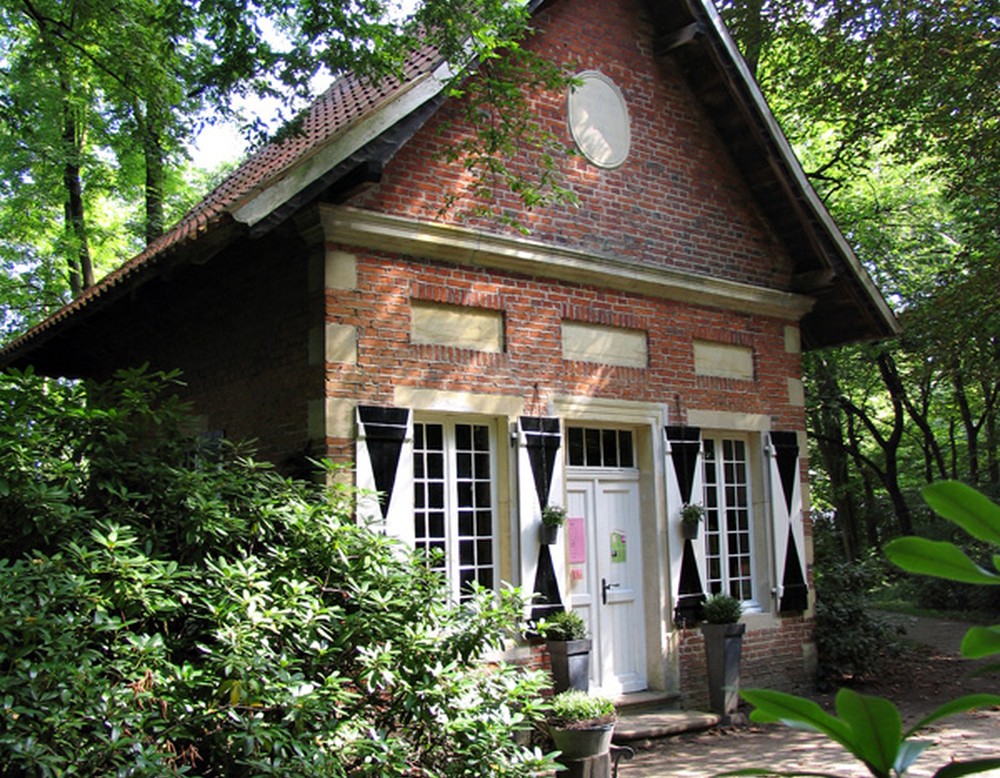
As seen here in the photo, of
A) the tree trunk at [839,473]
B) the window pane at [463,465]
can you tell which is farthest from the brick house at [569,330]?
the tree trunk at [839,473]

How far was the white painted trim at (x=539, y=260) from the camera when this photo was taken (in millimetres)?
8148

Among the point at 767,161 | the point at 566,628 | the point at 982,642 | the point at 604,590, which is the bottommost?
the point at 566,628

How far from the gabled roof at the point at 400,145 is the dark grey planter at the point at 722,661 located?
4.22 m

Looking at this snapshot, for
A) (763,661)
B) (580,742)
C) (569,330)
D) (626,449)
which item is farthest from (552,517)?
(763,661)

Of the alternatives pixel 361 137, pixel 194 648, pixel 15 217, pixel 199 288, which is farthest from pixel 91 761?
pixel 15 217

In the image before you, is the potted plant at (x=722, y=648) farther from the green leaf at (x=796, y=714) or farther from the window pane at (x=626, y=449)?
the green leaf at (x=796, y=714)

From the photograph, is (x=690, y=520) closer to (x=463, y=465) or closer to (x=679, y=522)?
(x=679, y=522)

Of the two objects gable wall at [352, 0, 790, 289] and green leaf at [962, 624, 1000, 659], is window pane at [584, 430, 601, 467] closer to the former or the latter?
gable wall at [352, 0, 790, 289]

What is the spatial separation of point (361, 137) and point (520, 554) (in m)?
3.66

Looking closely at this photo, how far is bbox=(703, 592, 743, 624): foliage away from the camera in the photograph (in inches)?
387

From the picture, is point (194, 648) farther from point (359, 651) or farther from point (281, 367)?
point (281, 367)

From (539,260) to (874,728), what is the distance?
8.31m

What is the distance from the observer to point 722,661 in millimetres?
9688

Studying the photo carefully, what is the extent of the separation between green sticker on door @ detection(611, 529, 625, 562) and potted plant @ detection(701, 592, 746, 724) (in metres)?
0.95
